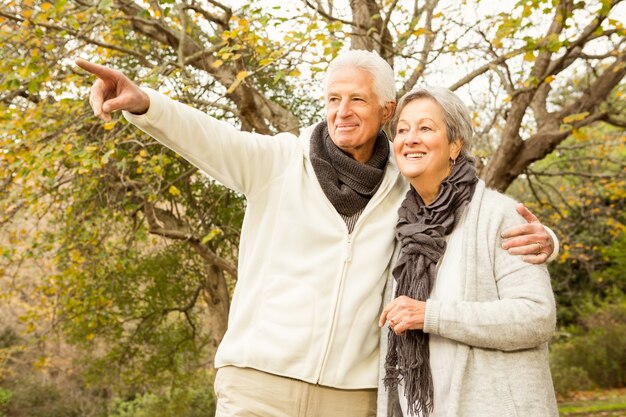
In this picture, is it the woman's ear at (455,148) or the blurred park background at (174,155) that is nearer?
the woman's ear at (455,148)

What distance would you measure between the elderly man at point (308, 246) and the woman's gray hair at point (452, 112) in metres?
0.26

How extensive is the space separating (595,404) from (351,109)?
35.0 ft

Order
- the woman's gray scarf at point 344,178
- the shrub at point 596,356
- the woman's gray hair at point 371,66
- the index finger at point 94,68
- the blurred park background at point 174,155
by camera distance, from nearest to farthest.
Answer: the index finger at point 94,68
the woman's gray scarf at point 344,178
the woman's gray hair at point 371,66
the blurred park background at point 174,155
the shrub at point 596,356

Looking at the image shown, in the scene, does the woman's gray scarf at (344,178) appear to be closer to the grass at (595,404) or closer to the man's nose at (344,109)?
the man's nose at (344,109)

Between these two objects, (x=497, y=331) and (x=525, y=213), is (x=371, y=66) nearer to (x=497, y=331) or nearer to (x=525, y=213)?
(x=525, y=213)

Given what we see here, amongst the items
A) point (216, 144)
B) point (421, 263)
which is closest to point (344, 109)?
point (216, 144)

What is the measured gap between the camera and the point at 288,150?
8.57 feet

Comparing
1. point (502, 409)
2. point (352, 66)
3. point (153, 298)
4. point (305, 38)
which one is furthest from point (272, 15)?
point (153, 298)

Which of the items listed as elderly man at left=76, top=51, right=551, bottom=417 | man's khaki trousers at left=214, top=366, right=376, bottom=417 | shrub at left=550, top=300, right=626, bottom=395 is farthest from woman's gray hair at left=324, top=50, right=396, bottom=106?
shrub at left=550, top=300, right=626, bottom=395

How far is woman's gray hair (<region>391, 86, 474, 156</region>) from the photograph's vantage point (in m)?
2.42

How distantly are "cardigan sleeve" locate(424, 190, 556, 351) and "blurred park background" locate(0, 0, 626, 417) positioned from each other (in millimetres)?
2796

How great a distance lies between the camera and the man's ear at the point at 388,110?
2.74 m

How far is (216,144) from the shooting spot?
2.38 m

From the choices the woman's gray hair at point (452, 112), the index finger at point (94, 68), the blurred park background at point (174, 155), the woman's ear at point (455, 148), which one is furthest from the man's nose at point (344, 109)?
the blurred park background at point (174, 155)
